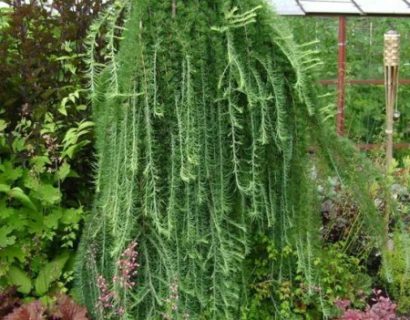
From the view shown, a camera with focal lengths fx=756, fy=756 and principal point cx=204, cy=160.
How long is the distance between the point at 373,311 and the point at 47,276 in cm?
141

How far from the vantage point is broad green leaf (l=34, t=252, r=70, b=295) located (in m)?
3.23

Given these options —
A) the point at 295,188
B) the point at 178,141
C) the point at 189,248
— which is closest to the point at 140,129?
the point at 178,141

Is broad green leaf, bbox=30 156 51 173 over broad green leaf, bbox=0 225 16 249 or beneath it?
over

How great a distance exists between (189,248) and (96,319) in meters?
0.50

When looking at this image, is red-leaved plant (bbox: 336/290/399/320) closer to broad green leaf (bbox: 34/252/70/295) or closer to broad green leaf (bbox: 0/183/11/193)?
broad green leaf (bbox: 34/252/70/295)

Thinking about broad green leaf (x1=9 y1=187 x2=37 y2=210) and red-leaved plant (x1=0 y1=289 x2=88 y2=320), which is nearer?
red-leaved plant (x1=0 y1=289 x2=88 y2=320)

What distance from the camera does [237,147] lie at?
114 inches

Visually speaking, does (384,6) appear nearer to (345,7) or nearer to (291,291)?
(345,7)

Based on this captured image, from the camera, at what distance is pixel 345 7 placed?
21.5ft

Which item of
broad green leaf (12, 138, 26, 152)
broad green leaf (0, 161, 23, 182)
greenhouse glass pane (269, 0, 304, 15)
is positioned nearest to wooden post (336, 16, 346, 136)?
greenhouse glass pane (269, 0, 304, 15)

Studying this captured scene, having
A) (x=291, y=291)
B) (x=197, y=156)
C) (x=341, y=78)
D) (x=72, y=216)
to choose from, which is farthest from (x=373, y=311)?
(x=341, y=78)

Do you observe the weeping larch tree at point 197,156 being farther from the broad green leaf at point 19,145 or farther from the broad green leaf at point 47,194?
the broad green leaf at point 19,145

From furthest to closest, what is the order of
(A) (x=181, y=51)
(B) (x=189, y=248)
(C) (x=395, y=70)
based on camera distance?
1. (C) (x=395, y=70)
2. (B) (x=189, y=248)
3. (A) (x=181, y=51)

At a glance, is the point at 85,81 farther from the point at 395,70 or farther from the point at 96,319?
the point at 395,70
